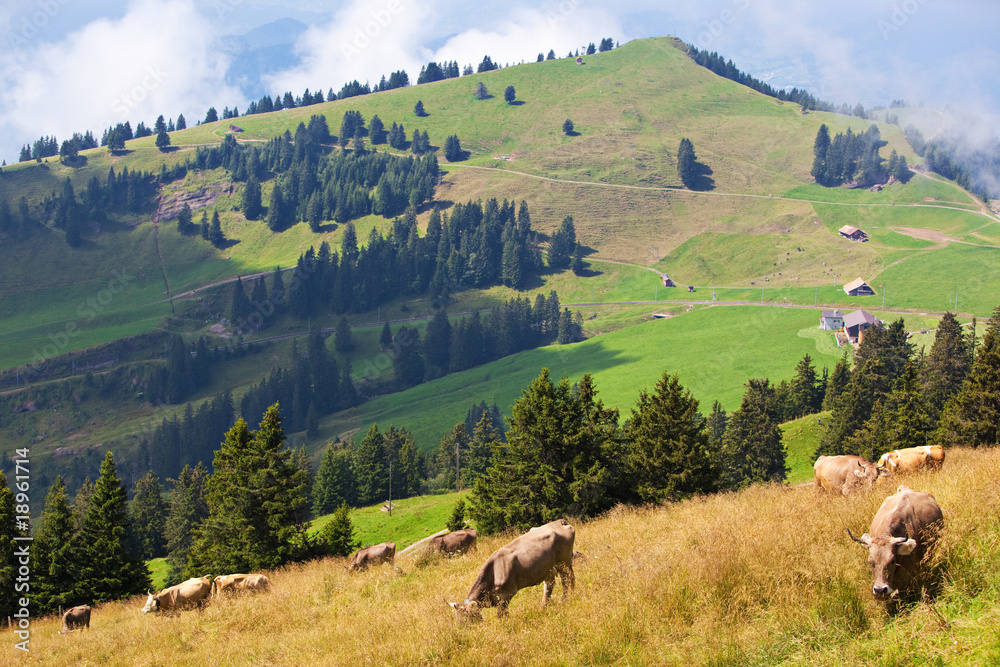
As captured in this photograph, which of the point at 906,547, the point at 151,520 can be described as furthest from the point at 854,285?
the point at 906,547

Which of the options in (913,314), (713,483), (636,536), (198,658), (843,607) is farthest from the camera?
(913,314)

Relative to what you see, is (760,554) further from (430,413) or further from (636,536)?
(430,413)

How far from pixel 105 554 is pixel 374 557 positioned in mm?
27266

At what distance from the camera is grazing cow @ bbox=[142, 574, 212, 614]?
23.8 metres

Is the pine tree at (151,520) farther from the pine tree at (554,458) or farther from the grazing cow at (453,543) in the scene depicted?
the grazing cow at (453,543)

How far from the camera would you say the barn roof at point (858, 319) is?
14623 cm

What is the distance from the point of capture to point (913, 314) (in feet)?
529

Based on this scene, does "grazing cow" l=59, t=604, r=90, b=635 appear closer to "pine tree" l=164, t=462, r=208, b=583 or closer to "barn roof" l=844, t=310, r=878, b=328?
"pine tree" l=164, t=462, r=208, b=583

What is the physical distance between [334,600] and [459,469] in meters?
93.3

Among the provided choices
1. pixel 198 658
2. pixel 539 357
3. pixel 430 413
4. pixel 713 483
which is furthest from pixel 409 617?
pixel 539 357

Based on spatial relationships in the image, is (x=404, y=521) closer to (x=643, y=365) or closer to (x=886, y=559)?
(x=886, y=559)

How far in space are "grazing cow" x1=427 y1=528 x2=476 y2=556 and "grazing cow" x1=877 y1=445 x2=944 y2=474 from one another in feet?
50.0

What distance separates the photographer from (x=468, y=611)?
13.4 meters

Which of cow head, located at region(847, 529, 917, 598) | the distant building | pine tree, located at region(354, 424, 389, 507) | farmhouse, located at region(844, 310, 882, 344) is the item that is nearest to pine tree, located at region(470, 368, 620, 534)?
cow head, located at region(847, 529, 917, 598)
